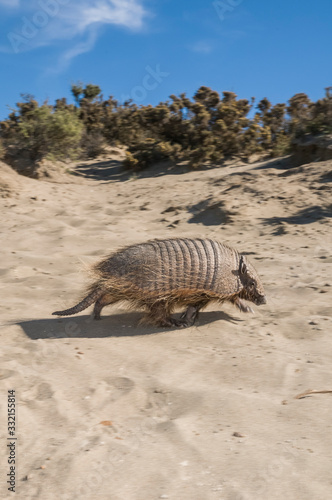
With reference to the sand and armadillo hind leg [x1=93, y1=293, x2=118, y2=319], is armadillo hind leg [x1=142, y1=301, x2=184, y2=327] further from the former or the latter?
armadillo hind leg [x1=93, y1=293, x2=118, y2=319]

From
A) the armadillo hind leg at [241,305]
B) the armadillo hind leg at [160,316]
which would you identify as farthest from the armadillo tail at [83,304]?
the armadillo hind leg at [241,305]

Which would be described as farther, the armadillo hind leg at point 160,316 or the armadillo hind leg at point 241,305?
the armadillo hind leg at point 241,305

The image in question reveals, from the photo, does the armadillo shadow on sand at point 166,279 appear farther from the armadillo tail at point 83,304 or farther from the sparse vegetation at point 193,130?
the sparse vegetation at point 193,130

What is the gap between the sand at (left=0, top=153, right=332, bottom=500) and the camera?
261 centimetres

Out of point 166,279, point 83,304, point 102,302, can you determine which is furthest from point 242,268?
point 83,304

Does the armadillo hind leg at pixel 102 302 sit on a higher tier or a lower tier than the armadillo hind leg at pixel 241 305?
higher

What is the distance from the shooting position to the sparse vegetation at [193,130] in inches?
557

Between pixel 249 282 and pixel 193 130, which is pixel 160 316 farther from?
pixel 193 130

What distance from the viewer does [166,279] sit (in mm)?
4820

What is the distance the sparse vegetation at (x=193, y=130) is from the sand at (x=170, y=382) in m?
5.78

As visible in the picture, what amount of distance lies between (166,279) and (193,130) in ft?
36.9

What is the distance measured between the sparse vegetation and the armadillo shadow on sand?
8.37 metres

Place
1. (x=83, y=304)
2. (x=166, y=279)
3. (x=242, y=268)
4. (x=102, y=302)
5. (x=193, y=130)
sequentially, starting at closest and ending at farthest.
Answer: (x=166, y=279), (x=83, y=304), (x=102, y=302), (x=242, y=268), (x=193, y=130)

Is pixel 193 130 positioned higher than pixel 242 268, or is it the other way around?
pixel 193 130
